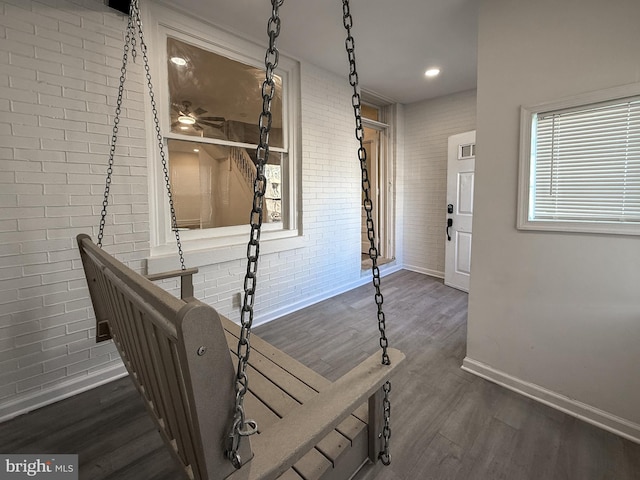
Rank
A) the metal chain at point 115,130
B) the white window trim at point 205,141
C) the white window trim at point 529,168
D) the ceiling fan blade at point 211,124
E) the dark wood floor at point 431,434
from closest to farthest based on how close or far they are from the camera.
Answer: the dark wood floor at point 431,434 → the white window trim at point 529,168 → the metal chain at point 115,130 → the white window trim at point 205,141 → the ceiling fan blade at point 211,124

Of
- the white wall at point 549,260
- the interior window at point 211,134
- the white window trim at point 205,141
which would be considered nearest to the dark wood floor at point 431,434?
the white wall at point 549,260

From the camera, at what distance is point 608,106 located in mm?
1646

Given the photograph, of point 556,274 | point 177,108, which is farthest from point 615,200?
point 177,108

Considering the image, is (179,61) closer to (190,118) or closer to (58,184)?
(190,118)

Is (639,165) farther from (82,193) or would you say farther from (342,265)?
(82,193)

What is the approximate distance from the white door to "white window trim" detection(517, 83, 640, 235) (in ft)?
6.91

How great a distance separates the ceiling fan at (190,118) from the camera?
2496 millimetres

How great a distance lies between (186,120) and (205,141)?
0.70 ft

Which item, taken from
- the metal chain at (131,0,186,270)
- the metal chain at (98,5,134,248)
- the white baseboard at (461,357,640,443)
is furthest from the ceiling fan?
the white baseboard at (461,357,640,443)

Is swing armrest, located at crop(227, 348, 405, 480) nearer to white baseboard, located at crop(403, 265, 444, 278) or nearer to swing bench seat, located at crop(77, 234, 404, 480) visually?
swing bench seat, located at crop(77, 234, 404, 480)

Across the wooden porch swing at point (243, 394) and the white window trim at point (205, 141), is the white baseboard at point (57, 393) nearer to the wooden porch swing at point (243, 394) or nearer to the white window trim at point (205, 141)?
the white window trim at point (205, 141)

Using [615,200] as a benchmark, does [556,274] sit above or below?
below

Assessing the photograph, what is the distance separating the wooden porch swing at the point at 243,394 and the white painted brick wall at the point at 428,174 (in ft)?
12.4

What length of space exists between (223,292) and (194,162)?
1.20m
